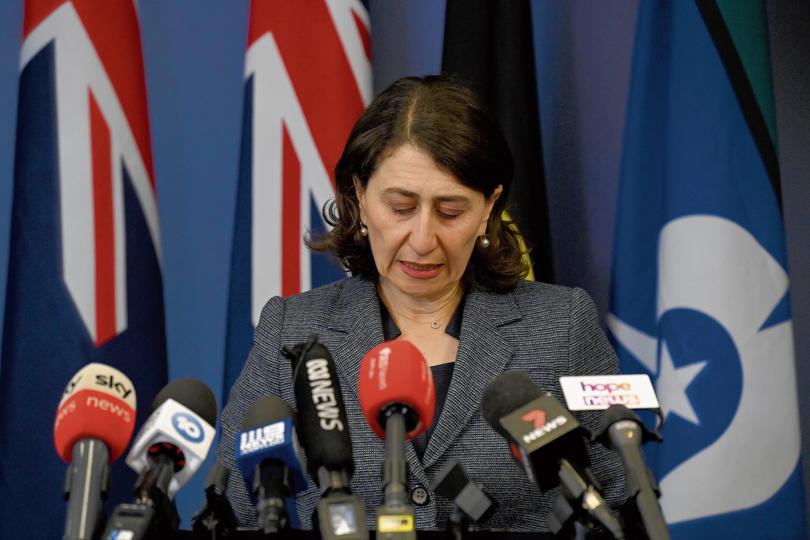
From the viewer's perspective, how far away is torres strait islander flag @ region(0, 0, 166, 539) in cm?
269

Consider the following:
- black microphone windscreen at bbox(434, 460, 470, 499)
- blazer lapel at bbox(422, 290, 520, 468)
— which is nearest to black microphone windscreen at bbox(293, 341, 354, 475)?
black microphone windscreen at bbox(434, 460, 470, 499)

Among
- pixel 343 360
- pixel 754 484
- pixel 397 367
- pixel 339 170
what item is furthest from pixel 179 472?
pixel 754 484

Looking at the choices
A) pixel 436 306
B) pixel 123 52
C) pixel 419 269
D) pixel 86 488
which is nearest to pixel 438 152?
pixel 419 269

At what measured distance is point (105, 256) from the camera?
108 inches

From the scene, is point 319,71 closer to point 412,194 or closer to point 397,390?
point 412,194

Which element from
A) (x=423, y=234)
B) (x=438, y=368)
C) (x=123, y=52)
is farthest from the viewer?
(x=123, y=52)

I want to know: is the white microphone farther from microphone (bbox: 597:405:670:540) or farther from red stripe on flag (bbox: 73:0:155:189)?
red stripe on flag (bbox: 73:0:155:189)

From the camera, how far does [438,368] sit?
2.05 meters

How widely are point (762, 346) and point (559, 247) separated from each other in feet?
2.76

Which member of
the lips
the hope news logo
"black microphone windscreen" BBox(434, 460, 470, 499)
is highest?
the lips

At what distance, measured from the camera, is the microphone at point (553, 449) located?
1.11m

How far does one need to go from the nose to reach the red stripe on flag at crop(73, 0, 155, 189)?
4.20ft

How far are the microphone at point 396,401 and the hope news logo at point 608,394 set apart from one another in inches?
7.6

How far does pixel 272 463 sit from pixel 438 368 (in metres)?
0.93
